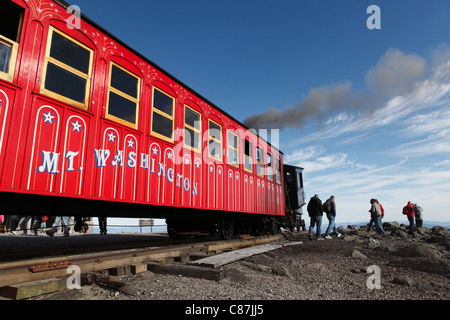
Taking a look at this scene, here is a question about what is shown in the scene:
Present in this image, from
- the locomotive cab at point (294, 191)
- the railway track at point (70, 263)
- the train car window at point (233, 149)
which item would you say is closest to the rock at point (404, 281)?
the railway track at point (70, 263)

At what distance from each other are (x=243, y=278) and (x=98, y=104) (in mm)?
3264

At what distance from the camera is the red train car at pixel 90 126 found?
3250 mm

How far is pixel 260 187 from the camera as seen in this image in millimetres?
9367

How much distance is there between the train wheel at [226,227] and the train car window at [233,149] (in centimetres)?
176

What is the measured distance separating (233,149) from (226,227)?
7.91 feet

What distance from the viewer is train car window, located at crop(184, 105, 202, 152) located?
6.09m

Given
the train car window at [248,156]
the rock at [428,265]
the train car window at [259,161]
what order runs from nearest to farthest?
the rock at [428,265] → the train car window at [248,156] → the train car window at [259,161]

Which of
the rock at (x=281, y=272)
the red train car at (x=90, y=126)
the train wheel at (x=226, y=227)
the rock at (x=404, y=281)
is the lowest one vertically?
the rock at (x=404, y=281)

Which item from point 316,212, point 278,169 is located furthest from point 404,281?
point 278,169

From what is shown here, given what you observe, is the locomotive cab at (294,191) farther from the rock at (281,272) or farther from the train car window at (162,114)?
the rock at (281,272)

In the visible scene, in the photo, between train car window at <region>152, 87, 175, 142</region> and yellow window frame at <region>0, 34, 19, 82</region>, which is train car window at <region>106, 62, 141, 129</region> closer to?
train car window at <region>152, 87, 175, 142</region>

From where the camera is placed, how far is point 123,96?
466cm
